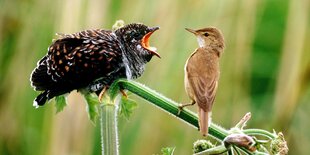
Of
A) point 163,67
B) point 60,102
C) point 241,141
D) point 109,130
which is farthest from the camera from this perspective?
point 163,67

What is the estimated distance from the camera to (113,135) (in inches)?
80.7

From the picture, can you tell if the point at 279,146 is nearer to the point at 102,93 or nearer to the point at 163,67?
the point at 102,93

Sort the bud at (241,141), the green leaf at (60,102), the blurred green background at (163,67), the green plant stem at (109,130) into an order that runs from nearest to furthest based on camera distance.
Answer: the bud at (241,141) < the green plant stem at (109,130) < the green leaf at (60,102) < the blurred green background at (163,67)

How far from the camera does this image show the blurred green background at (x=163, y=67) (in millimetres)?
4863

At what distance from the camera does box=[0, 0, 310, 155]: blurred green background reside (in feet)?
16.0

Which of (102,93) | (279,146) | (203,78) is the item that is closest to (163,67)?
(203,78)

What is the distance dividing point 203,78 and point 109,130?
0.28 metres

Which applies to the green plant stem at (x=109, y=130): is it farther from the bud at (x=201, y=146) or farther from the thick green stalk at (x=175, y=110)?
the bud at (x=201, y=146)

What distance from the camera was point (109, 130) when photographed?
2.05m

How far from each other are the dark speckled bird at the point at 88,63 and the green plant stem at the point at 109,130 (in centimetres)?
6

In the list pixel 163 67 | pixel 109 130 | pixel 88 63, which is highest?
pixel 88 63

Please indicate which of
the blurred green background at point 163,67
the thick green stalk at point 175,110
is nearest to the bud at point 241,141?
the thick green stalk at point 175,110

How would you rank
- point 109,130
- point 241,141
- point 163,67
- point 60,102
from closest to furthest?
point 241,141, point 109,130, point 60,102, point 163,67

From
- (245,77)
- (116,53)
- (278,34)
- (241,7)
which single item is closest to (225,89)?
(245,77)
